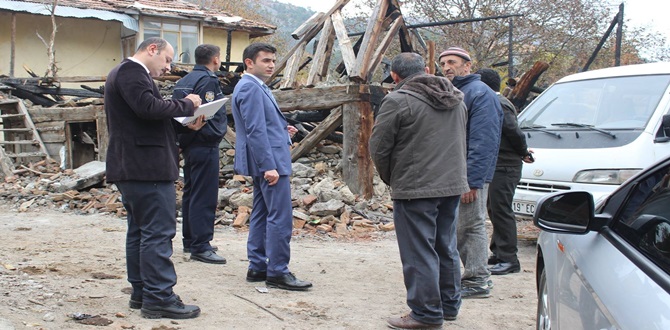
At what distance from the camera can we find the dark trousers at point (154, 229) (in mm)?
4168

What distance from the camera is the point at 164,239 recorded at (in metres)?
4.25

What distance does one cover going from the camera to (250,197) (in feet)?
A: 29.6

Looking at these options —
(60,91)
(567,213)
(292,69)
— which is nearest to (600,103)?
(567,213)

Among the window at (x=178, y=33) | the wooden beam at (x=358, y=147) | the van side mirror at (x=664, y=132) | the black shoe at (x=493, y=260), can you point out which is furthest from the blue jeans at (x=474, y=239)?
the window at (x=178, y=33)

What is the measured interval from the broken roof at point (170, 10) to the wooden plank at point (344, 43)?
Answer: 12.4m

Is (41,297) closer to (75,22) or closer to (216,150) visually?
(216,150)

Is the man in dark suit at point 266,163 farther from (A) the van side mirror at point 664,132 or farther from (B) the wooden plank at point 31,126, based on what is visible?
(B) the wooden plank at point 31,126

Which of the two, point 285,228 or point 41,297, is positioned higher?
point 285,228

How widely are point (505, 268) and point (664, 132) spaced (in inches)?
84.4

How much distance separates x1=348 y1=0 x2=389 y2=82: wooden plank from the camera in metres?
9.63

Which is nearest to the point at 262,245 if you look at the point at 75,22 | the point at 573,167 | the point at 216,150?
the point at 216,150

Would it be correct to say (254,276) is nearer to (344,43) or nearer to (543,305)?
(543,305)

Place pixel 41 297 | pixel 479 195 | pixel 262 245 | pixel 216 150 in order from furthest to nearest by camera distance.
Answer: pixel 216 150 < pixel 262 245 < pixel 479 195 < pixel 41 297

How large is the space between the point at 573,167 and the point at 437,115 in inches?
120
